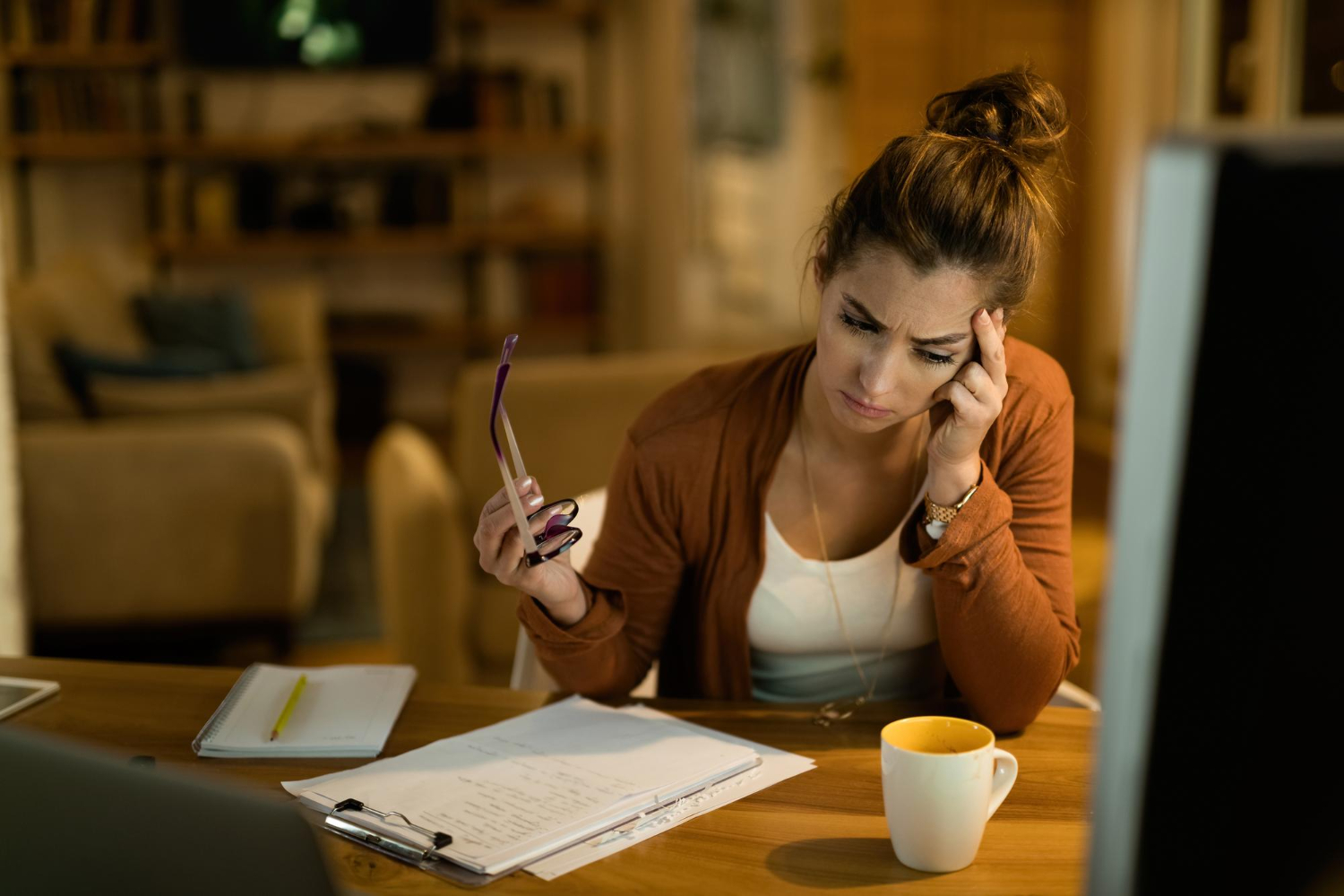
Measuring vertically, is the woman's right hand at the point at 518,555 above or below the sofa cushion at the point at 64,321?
above

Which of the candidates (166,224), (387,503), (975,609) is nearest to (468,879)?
(975,609)

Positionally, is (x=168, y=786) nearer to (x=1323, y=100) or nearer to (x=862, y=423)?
(x=862, y=423)

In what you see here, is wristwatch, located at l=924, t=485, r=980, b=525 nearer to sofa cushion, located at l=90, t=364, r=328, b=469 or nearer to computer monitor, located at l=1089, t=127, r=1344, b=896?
computer monitor, located at l=1089, t=127, r=1344, b=896

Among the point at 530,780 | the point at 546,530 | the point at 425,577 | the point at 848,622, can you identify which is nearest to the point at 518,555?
the point at 546,530

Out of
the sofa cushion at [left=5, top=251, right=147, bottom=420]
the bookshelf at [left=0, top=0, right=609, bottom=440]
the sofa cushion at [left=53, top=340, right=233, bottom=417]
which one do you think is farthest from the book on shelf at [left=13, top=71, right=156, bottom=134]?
the sofa cushion at [left=53, top=340, right=233, bottom=417]

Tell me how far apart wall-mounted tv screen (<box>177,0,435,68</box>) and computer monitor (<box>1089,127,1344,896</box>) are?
5.80 meters

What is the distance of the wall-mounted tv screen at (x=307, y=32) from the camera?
5.69 meters

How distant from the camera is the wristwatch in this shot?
1.10 m

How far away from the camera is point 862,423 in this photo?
3.88ft

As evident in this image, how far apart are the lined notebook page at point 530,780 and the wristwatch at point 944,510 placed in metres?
0.26

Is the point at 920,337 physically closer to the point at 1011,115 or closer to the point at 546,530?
the point at 1011,115

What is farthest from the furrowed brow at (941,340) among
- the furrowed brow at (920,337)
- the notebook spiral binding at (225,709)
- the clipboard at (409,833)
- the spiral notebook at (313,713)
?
the notebook spiral binding at (225,709)

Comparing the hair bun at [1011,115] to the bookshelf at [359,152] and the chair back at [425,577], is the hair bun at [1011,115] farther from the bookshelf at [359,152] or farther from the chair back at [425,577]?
the bookshelf at [359,152]

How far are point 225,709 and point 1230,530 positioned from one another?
897 millimetres
